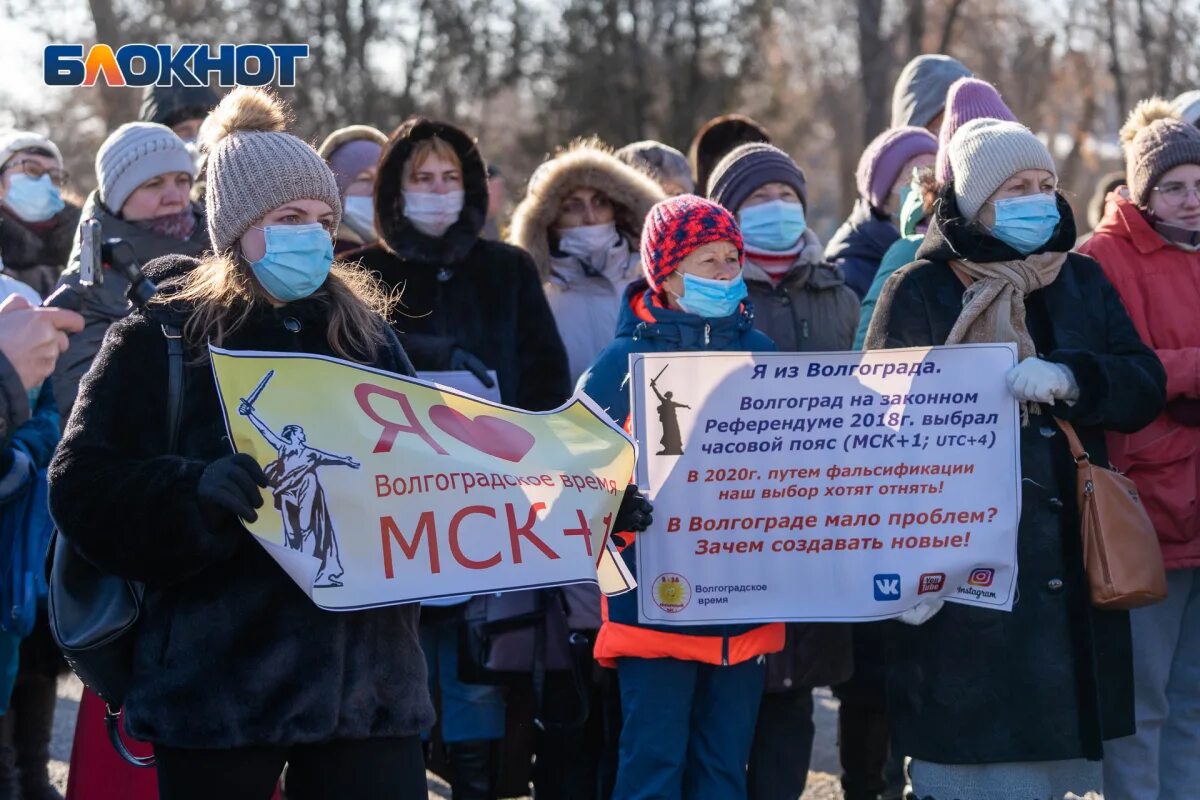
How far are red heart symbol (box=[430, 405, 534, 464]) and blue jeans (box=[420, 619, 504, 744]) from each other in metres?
1.68

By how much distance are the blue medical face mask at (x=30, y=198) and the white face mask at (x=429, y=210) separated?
194 cm

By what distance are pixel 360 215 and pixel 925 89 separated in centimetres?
262

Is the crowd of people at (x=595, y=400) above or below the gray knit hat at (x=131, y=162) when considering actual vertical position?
below

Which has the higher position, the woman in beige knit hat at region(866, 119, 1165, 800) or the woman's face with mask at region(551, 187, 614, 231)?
the woman's face with mask at region(551, 187, 614, 231)

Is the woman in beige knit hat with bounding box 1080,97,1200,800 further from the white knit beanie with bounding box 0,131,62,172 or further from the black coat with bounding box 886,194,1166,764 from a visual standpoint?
the white knit beanie with bounding box 0,131,62,172

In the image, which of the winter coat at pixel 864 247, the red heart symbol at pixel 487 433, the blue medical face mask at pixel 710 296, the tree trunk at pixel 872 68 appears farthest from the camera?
the tree trunk at pixel 872 68

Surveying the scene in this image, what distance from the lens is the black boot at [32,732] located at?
20.2 feet

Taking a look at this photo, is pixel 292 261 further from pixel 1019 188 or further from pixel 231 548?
pixel 1019 188

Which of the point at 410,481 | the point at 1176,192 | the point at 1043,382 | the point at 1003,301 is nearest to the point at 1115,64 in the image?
the point at 1176,192

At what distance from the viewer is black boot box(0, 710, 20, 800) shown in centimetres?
602

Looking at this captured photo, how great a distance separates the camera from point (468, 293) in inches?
224

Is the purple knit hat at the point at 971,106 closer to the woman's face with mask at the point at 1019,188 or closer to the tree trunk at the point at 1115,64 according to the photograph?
the woman's face with mask at the point at 1019,188

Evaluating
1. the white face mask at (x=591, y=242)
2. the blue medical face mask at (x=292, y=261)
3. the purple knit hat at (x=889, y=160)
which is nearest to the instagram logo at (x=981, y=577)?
the blue medical face mask at (x=292, y=261)

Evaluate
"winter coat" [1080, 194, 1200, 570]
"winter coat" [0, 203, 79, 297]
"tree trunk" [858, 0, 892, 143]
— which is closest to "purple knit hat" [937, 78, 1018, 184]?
"winter coat" [1080, 194, 1200, 570]
